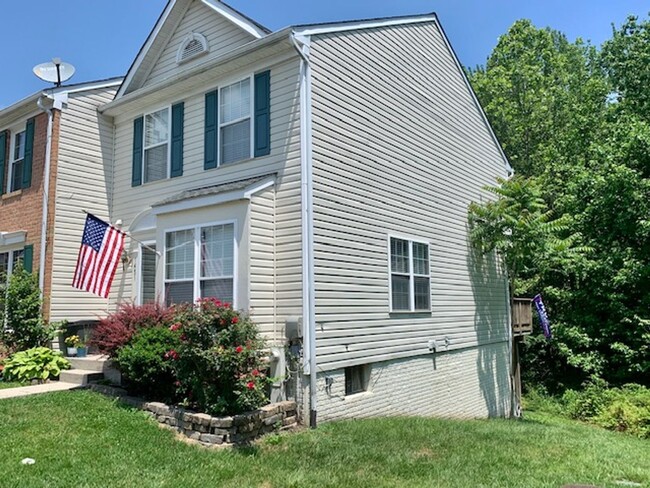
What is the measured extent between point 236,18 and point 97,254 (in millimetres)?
5183

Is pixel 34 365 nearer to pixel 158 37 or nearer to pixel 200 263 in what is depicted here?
pixel 200 263

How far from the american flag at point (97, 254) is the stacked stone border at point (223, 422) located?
2483 millimetres

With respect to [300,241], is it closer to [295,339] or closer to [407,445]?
[295,339]

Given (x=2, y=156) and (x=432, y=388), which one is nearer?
(x=432, y=388)

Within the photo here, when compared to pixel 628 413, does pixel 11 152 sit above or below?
above

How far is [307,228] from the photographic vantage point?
8219mm

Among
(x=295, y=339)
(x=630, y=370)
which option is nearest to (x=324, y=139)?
(x=295, y=339)

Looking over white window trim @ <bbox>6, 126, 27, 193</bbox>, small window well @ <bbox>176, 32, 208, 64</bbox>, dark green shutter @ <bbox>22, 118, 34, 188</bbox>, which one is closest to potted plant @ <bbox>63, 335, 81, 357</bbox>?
dark green shutter @ <bbox>22, 118, 34, 188</bbox>

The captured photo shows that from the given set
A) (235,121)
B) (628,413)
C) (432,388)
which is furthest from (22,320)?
(628,413)

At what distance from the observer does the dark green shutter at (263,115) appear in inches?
356

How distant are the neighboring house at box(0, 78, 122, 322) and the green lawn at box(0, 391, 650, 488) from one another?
3724mm

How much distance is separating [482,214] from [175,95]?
25.8 feet

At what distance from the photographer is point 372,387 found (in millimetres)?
9422

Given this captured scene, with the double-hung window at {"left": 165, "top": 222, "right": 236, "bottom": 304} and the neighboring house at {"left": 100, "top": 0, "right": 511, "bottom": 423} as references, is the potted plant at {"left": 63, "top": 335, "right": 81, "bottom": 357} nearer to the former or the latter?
the neighboring house at {"left": 100, "top": 0, "right": 511, "bottom": 423}
